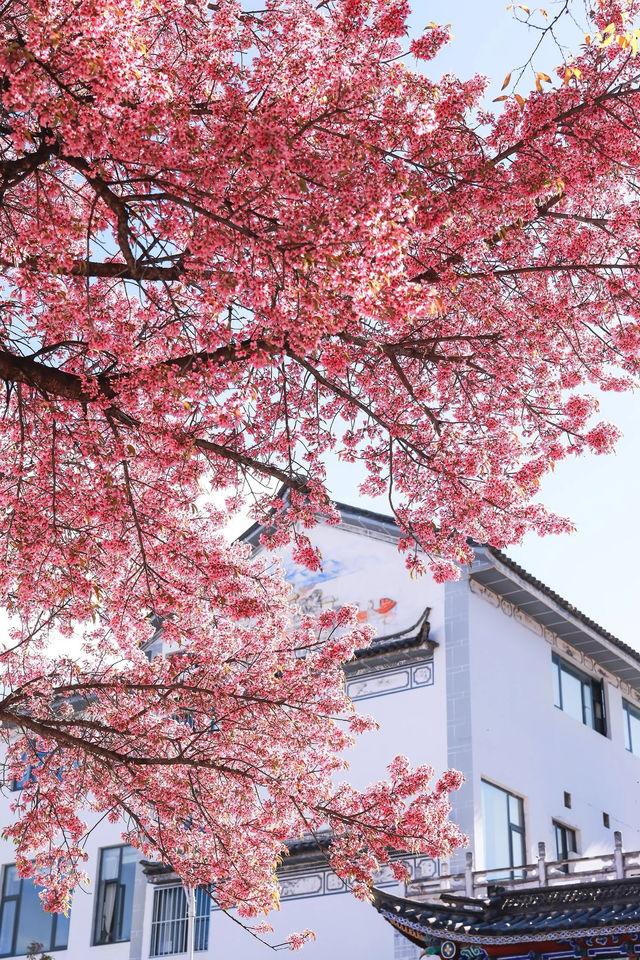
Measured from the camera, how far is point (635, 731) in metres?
25.2

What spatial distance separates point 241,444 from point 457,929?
366 inches

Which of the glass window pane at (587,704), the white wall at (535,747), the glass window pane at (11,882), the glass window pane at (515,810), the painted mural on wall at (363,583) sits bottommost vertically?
the glass window pane at (11,882)

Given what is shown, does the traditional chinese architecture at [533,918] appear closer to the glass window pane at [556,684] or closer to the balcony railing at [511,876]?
the balcony railing at [511,876]

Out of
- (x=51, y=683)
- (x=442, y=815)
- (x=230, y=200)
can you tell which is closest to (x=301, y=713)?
(x=442, y=815)

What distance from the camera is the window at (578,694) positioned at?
2244cm

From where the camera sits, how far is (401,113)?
23.6 feet

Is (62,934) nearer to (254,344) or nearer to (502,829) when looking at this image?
(502,829)

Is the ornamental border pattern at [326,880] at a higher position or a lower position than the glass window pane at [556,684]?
lower

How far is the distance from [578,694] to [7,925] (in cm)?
1299

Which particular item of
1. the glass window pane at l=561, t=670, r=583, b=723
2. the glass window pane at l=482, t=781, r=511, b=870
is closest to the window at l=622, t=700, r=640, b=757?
the glass window pane at l=561, t=670, r=583, b=723

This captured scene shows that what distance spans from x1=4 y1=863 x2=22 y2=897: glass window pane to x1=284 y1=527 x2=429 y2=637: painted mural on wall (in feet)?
29.9

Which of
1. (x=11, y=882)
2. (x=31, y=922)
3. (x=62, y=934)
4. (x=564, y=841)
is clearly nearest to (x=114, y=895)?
(x=62, y=934)

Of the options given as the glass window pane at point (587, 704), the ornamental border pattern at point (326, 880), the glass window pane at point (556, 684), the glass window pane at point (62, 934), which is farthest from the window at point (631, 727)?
the glass window pane at point (62, 934)

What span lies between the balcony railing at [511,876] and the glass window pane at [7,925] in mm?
10745
